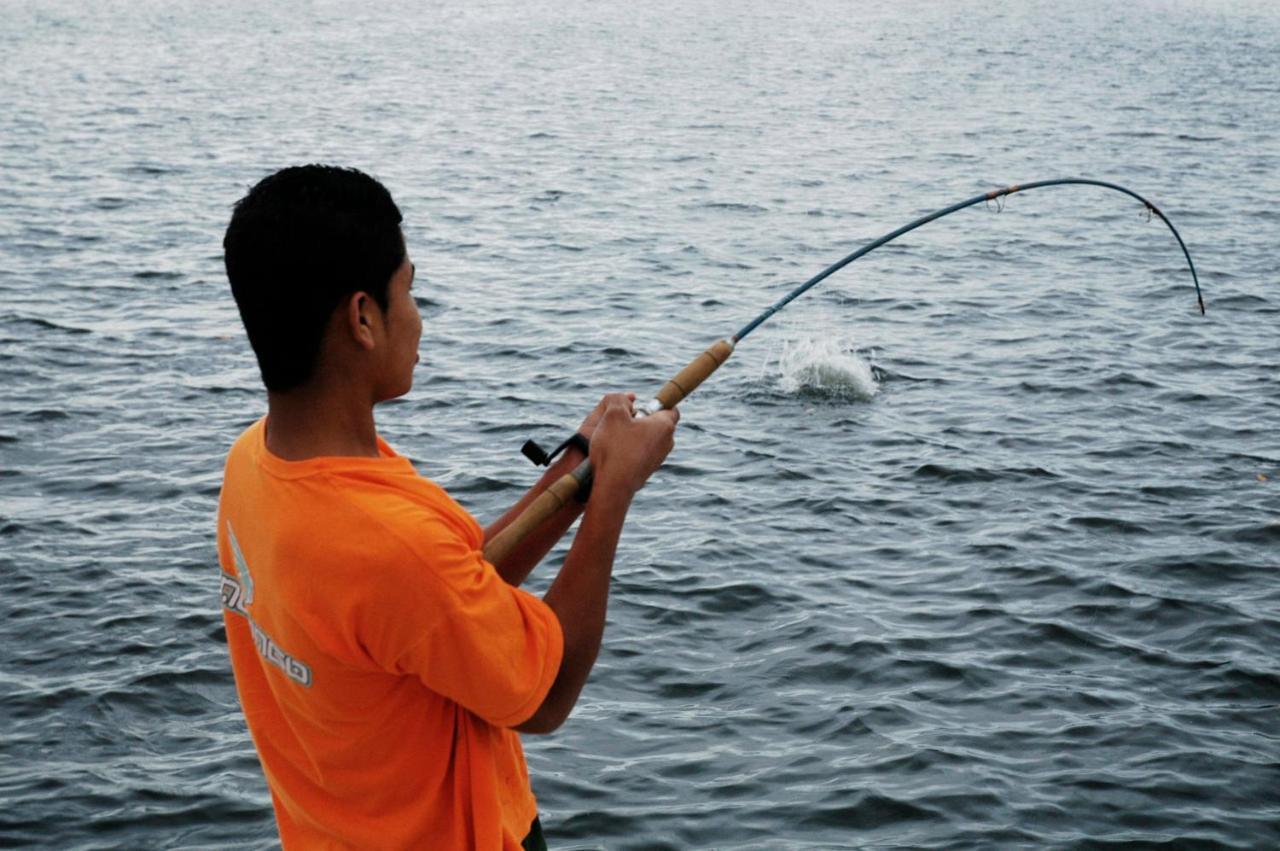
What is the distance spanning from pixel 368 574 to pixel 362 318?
14.3 inches

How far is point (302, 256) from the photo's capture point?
6.70 ft

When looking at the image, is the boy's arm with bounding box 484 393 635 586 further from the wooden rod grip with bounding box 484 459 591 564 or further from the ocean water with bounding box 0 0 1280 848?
the ocean water with bounding box 0 0 1280 848

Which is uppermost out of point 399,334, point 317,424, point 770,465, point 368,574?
point 399,334

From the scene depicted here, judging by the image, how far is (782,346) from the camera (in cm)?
1169

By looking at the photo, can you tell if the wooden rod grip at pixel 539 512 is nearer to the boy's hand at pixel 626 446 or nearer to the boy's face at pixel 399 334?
the boy's hand at pixel 626 446

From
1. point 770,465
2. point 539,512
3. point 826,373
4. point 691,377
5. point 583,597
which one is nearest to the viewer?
point 583,597

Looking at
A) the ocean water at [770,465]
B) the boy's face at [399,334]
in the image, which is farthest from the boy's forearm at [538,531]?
the ocean water at [770,465]

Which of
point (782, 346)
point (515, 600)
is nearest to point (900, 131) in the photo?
point (782, 346)

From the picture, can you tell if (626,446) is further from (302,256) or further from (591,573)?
(302,256)

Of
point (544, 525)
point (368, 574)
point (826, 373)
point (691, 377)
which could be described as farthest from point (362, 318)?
point (826, 373)

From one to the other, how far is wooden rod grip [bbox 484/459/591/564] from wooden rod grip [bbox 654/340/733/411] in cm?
31

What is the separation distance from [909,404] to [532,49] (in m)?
30.3

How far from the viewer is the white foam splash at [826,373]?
10.4 m

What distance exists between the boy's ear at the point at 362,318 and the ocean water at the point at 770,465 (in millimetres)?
3516
